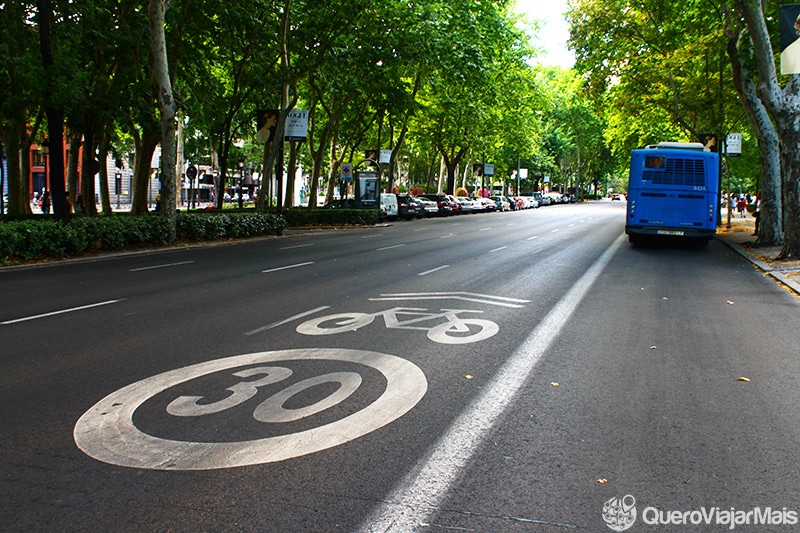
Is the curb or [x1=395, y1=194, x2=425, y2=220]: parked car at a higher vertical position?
[x1=395, y1=194, x2=425, y2=220]: parked car

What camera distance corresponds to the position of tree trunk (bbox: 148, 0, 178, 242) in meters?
19.5

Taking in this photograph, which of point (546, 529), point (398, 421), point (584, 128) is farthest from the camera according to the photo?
point (584, 128)

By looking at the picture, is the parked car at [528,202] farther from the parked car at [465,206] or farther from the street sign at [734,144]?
the street sign at [734,144]

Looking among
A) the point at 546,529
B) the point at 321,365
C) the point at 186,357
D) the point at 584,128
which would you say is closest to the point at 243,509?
the point at 546,529

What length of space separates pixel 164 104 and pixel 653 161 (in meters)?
14.6

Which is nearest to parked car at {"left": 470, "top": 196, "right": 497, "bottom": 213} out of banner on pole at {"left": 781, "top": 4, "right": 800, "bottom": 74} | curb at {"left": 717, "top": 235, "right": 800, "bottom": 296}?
curb at {"left": 717, "top": 235, "right": 800, "bottom": 296}

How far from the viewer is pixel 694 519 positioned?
3.35 meters

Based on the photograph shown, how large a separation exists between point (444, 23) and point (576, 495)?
25255mm

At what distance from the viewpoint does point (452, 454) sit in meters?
4.07

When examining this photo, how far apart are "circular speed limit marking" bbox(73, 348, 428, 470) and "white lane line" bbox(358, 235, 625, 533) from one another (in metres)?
0.51

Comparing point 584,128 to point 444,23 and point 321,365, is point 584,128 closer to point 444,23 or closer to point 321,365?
point 444,23

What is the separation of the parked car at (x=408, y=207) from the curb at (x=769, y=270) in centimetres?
2571

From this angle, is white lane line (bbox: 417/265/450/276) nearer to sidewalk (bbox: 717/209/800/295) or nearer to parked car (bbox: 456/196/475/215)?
sidewalk (bbox: 717/209/800/295)

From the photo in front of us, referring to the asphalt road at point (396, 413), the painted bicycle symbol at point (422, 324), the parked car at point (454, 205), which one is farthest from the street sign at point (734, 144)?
the parked car at point (454, 205)
